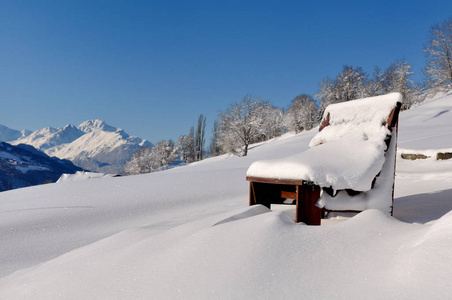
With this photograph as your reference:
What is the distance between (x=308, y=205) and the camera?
2.55 metres

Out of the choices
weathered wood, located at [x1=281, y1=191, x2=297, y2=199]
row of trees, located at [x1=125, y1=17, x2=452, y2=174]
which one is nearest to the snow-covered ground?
weathered wood, located at [x1=281, y1=191, x2=297, y2=199]

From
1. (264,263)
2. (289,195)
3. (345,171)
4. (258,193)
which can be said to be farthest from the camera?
(258,193)

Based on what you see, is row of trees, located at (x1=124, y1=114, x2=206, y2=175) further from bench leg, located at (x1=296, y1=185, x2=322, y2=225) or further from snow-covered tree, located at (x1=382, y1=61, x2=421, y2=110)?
bench leg, located at (x1=296, y1=185, x2=322, y2=225)

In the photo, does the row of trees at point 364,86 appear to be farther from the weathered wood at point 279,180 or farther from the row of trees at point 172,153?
the weathered wood at point 279,180

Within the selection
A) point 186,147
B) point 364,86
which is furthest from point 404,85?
point 186,147

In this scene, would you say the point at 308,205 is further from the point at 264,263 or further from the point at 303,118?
the point at 303,118

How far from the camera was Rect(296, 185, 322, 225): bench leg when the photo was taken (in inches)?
100

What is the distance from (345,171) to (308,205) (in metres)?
0.45

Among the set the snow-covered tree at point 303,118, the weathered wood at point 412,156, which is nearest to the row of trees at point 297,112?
the snow-covered tree at point 303,118

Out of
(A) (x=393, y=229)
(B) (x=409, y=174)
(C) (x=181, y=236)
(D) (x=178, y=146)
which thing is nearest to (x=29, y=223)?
(C) (x=181, y=236)

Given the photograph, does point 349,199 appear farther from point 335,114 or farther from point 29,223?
point 29,223

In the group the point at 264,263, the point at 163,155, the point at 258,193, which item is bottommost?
the point at 163,155

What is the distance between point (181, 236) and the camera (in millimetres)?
2271

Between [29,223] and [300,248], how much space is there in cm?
484
